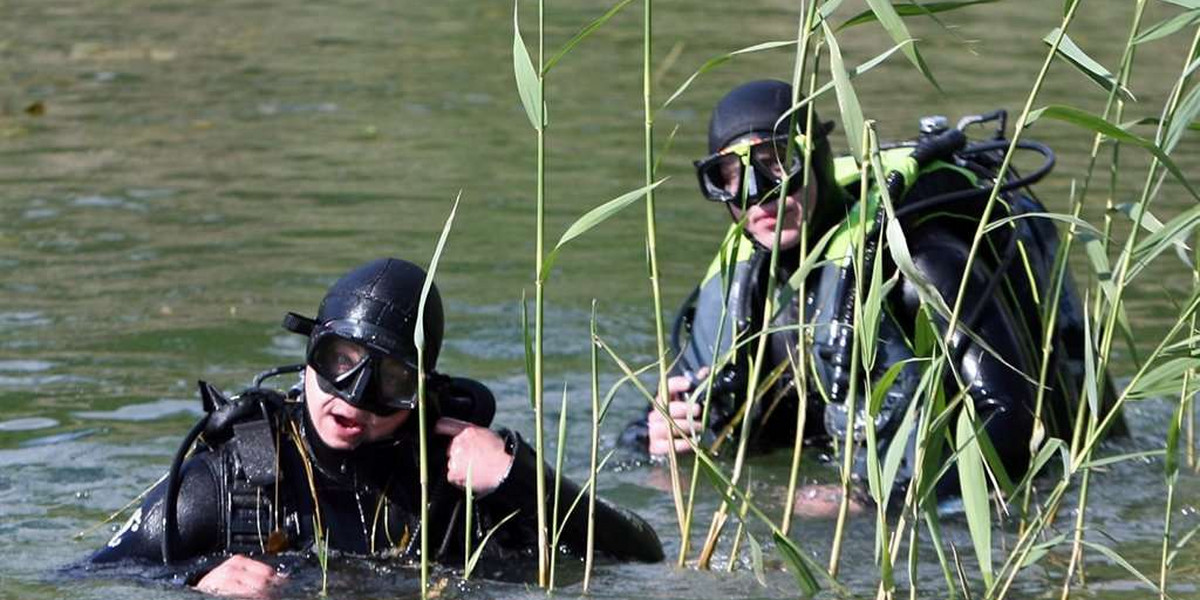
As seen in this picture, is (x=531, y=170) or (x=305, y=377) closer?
(x=305, y=377)

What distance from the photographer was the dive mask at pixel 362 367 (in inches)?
158

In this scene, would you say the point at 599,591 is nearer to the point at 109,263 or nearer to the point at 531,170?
the point at 109,263

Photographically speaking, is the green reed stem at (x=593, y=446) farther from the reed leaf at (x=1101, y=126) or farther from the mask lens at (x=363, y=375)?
the reed leaf at (x=1101, y=126)

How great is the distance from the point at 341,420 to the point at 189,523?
42 cm

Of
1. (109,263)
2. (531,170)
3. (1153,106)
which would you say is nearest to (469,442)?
(109,263)

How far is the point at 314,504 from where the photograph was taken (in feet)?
14.0

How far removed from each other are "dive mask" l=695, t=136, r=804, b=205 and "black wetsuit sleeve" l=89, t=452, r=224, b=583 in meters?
1.52

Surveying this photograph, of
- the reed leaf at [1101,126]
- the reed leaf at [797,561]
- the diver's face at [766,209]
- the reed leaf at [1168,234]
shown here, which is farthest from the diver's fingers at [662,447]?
the reed leaf at [1101,126]

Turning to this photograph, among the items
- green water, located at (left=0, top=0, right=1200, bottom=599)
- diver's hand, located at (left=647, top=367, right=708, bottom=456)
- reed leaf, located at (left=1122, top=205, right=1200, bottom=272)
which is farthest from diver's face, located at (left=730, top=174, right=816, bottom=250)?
reed leaf, located at (left=1122, top=205, right=1200, bottom=272)

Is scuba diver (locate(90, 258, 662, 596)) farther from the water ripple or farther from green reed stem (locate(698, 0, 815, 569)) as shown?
the water ripple

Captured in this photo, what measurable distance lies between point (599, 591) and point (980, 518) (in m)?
1.21

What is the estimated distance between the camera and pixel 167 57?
12766mm

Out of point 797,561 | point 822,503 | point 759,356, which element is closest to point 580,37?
point 759,356

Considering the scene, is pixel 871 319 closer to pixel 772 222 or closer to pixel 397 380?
pixel 397 380
